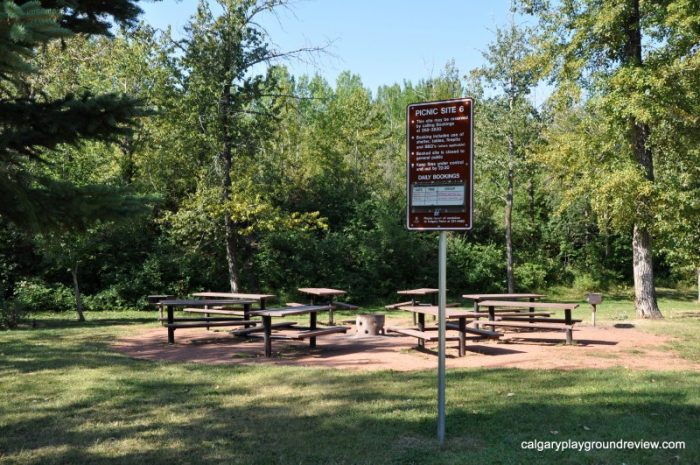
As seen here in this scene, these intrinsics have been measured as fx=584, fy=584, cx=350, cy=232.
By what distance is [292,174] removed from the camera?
26688mm

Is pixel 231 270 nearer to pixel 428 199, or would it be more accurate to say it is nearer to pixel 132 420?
pixel 132 420

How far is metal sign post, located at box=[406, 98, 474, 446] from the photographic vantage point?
4504 millimetres

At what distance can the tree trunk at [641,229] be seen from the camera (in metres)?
14.9

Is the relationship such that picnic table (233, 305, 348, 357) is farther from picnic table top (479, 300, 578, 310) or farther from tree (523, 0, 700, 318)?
tree (523, 0, 700, 318)

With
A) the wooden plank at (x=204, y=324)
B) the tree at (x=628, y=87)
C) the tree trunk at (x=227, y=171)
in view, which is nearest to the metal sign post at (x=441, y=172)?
the wooden plank at (x=204, y=324)

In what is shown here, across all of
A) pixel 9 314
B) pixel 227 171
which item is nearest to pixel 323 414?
pixel 9 314

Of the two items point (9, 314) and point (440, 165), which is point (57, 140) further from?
point (9, 314)

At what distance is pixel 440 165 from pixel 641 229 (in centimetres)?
1230

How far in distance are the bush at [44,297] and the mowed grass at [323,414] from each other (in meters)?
11.2

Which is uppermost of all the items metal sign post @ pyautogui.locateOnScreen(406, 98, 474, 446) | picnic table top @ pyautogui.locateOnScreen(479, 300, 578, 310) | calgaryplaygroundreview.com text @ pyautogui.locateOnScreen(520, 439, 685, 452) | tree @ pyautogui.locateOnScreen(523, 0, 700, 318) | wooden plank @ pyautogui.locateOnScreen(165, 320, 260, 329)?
tree @ pyautogui.locateOnScreen(523, 0, 700, 318)

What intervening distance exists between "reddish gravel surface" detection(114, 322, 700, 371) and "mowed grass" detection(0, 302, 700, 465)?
2.55 feet

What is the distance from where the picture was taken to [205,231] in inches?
707

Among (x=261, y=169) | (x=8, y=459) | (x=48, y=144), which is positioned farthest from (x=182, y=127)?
(x=8, y=459)

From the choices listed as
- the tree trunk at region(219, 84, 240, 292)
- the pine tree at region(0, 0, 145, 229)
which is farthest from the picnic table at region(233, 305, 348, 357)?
the tree trunk at region(219, 84, 240, 292)
